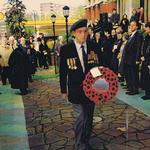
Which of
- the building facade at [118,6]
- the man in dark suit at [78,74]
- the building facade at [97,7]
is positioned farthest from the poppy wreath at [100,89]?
the building facade at [97,7]

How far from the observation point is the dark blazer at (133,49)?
32.6 feet

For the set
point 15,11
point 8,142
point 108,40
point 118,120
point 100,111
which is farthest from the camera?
point 15,11

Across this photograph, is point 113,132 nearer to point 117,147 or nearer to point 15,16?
point 117,147

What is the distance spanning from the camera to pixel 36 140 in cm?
665

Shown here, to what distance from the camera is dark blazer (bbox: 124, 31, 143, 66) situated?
9.92 m

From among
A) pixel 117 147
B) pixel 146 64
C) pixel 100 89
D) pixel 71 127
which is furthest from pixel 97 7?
pixel 100 89

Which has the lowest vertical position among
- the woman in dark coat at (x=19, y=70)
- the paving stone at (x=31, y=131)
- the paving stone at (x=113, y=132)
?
the paving stone at (x=31, y=131)

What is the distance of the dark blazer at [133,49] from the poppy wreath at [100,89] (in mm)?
4672

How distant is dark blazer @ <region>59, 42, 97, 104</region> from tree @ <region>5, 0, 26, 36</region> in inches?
864

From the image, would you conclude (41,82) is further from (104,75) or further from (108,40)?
(104,75)

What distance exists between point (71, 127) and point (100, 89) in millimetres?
2334

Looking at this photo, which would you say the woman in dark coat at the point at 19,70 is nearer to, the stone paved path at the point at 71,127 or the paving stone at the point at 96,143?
the stone paved path at the point at 71,127

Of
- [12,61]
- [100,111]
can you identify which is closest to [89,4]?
[12,61]

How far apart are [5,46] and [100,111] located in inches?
249
